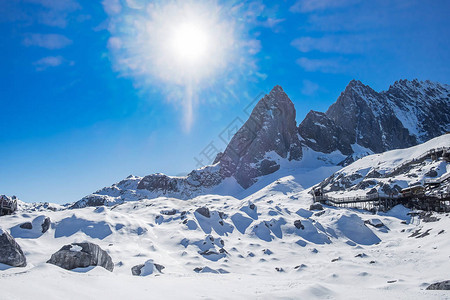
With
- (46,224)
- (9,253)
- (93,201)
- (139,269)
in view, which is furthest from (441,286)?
(93,201)

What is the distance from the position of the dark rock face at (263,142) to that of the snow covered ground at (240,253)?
8720 centimetres

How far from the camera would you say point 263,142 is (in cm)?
15575

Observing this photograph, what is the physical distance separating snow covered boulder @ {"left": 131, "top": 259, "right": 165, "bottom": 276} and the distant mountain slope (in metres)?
46.1

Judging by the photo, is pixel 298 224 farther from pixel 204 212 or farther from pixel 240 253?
pixel 204 212

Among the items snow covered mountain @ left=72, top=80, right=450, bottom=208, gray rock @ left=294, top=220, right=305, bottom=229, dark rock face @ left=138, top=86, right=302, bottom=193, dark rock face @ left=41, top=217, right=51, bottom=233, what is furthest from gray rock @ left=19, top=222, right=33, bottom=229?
dark rock face @ left=138, top=86, right=302, bottom=193

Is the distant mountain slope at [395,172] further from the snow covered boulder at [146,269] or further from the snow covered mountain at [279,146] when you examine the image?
the snow covered boulder at [146,269]

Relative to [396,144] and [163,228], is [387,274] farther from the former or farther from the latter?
[396,144]

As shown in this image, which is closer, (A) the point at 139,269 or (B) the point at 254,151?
(A) the point at 139,269

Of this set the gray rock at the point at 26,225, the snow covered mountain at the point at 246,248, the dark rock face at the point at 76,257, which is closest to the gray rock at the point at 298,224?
the snow covered mountain at the point at 246,248

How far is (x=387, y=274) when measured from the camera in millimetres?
23266

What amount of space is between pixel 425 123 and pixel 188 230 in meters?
210

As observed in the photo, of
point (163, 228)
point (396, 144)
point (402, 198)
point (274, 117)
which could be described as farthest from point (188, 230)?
point (396, 144)

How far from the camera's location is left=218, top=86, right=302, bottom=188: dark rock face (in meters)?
145

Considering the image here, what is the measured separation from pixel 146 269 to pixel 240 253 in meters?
14.3
